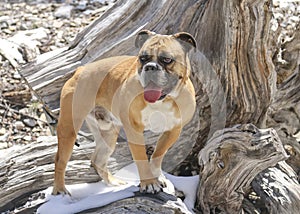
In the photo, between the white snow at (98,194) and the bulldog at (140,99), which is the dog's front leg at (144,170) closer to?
the bulldog at (140,99)

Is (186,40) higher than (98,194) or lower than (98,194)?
higher

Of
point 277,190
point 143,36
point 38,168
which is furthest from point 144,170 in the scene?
point 277,190

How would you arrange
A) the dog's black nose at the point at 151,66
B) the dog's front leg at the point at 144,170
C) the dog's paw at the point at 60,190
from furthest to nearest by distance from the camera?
the dog's paw at the point at 60,190
the dog's front leg at the point at 144,170
the dog's black nose at the point at 151,66

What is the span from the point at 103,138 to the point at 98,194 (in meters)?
0.31

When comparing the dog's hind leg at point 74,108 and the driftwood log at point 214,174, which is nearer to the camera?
the dog's hind leg at point 74,108

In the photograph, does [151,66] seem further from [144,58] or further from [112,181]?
[112,181]

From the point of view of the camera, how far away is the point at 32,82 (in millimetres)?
4172

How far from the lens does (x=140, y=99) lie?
2.98 m

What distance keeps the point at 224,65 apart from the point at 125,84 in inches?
37.5

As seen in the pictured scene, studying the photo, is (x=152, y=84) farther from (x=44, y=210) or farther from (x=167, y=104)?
(x=44, y=210)

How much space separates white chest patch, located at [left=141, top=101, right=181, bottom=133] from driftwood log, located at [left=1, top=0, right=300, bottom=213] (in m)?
0.48

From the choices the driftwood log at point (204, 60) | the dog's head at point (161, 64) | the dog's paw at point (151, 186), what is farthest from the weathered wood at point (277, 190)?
the dog's head at point (161, 64)

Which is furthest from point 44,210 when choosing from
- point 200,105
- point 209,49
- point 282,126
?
point 282,126

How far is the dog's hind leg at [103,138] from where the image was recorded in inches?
134
